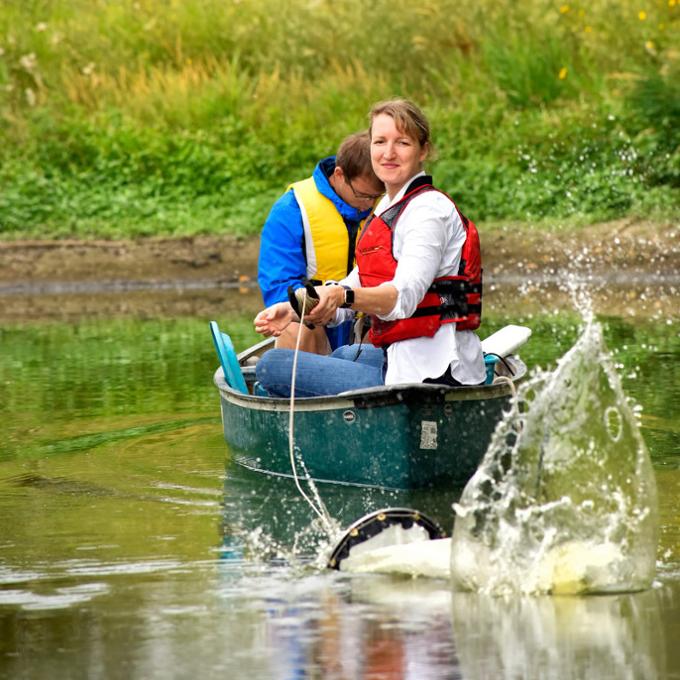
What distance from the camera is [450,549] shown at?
5316 mm

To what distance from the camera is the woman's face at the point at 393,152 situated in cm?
624

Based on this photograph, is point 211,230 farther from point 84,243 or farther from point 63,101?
point 63,101

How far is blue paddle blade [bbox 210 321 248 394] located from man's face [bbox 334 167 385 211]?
0.86 m

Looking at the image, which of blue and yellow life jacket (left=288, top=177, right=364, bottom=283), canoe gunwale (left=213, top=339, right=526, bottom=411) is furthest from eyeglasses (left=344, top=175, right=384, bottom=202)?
canoe gunwale (left=213, top=339, right=526, bottom=411)

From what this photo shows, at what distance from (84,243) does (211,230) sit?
54.8 inches

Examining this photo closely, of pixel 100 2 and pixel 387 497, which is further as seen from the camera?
pixel 100 2

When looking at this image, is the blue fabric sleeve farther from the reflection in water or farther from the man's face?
the reflection in water

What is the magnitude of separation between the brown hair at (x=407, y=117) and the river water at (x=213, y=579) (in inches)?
58.5

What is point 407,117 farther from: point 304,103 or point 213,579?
point 304,103

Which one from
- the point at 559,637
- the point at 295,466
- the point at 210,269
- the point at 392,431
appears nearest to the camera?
the point at 559,637

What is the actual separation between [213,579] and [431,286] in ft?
5.08

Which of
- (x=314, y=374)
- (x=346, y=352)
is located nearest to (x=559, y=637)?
(x=314, y=374)

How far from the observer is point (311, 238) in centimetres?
774

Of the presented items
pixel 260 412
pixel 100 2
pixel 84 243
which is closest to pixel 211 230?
pixel 84 243
